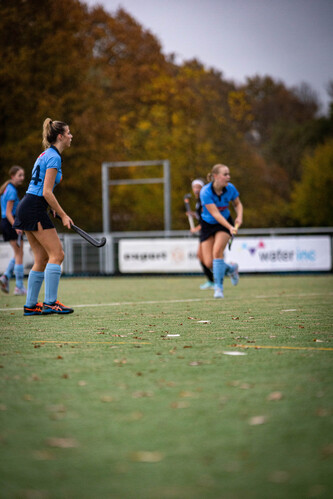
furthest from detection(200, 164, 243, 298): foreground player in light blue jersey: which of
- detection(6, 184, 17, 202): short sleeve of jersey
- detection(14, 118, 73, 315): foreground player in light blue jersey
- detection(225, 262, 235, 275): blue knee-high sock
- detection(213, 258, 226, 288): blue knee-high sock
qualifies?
detection(6, 184, 17, 202): short sleeve of jersey

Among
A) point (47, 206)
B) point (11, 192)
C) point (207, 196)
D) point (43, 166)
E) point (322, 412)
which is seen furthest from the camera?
point (11, 192)

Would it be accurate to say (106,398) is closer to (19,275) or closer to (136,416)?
(136,416)

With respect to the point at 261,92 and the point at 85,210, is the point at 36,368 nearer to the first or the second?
the point at 85,210

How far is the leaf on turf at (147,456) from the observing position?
2.76 metres

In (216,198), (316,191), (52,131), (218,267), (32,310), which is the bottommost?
(32,310)

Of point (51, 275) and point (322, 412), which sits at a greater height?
point (51, 275)

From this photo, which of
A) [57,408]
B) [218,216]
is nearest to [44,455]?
[57,408]

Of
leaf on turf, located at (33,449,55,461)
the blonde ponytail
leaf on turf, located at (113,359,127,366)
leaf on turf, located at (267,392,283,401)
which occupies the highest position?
the blonde ponytail

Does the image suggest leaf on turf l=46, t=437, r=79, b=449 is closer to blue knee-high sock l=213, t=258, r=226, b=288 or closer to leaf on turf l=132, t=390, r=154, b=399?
leaf on turf l=132, t=390, r=154, b=399

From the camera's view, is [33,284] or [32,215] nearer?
[32,215]

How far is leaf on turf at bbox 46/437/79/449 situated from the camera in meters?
2.95

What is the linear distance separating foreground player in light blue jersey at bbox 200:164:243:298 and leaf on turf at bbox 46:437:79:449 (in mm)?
7609

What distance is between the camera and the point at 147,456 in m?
2.81

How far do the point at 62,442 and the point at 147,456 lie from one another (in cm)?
40
